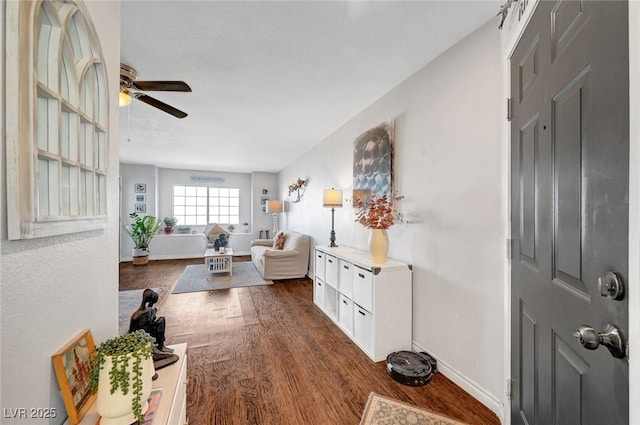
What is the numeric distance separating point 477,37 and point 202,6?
1.76m

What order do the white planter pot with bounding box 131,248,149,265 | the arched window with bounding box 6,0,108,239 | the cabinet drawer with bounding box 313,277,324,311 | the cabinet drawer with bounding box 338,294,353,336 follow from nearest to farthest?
the arched window with bounding box 6,0,108,239 < the cabinet drawer with bounding box 338,294,353,336 < the cabinet drawer with bounding box 313,277,324,311 < the white planter pot with bounding box 131,248,149,265

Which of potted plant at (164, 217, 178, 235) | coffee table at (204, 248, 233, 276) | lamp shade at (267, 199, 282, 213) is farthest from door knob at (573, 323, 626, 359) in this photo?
potted plant at (164, 217, 178, 235)

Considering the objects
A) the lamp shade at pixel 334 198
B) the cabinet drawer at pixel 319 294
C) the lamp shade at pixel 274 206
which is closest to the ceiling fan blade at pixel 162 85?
the lamp shade at pixel 334 198

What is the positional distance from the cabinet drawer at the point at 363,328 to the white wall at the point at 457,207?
15.6 inches

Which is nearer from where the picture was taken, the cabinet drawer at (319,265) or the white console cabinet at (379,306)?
the white console cabinet at (379,306)

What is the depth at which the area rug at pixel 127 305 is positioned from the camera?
2.96m

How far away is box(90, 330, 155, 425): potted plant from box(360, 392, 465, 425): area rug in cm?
129

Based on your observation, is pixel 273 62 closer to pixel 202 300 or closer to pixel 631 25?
pixel 631 25

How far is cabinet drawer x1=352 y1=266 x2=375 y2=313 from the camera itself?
224 centimetres

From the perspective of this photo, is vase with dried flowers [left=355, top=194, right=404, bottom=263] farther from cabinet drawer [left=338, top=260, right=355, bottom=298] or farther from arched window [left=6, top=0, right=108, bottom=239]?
arched window [left=6, top=0, right=108, bottom=239]

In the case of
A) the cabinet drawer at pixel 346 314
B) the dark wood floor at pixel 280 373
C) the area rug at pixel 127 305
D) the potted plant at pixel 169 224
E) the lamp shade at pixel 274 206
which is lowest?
the area rug at pixel 127 305

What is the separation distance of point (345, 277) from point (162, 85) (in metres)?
2.31

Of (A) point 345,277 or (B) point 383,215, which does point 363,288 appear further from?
(B) point 383,215

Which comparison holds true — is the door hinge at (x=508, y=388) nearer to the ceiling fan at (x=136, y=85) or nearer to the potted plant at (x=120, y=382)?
the potted plant at (x=120, y=382)
